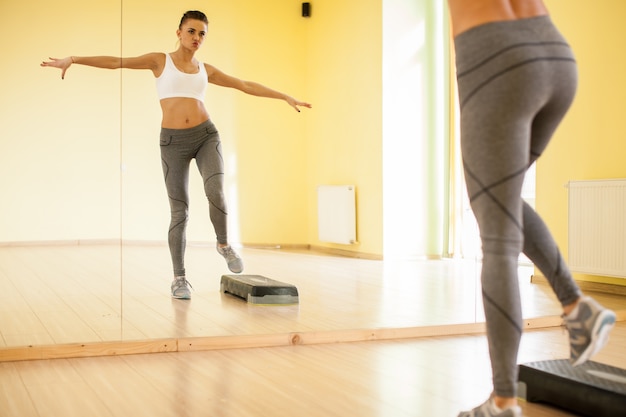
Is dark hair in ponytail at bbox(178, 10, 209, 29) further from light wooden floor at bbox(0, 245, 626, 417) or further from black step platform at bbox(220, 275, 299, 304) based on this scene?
black step platform at bbox(220, 275, 299, 304)

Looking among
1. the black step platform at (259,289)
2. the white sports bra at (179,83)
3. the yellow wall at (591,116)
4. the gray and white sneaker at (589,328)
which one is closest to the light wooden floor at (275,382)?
the black step platform at (259,289)

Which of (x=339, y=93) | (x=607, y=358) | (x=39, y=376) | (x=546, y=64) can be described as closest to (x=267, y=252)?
(x=339, y=93)

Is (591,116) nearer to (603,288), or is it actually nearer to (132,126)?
(603,288)

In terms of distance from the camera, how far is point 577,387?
181 cm

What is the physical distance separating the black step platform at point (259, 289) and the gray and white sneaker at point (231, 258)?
3 centimetres

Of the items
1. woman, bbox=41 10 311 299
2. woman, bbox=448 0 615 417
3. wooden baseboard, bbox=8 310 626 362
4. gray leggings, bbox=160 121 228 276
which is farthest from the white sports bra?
woman, bbox=448 0 615 417

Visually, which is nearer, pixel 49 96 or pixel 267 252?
pixel 49 96

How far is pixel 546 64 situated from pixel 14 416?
148 cm

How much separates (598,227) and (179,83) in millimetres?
2095

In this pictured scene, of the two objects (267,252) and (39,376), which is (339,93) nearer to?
(267,252)

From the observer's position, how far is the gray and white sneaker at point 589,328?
138 cm

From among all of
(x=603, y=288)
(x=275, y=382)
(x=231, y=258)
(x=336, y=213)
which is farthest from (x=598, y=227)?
(x=275, y=382)

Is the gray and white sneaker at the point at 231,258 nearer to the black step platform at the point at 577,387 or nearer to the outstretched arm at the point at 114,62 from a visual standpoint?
the outstretched arm at the point at 114,62

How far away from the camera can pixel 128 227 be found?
2.84 meters
